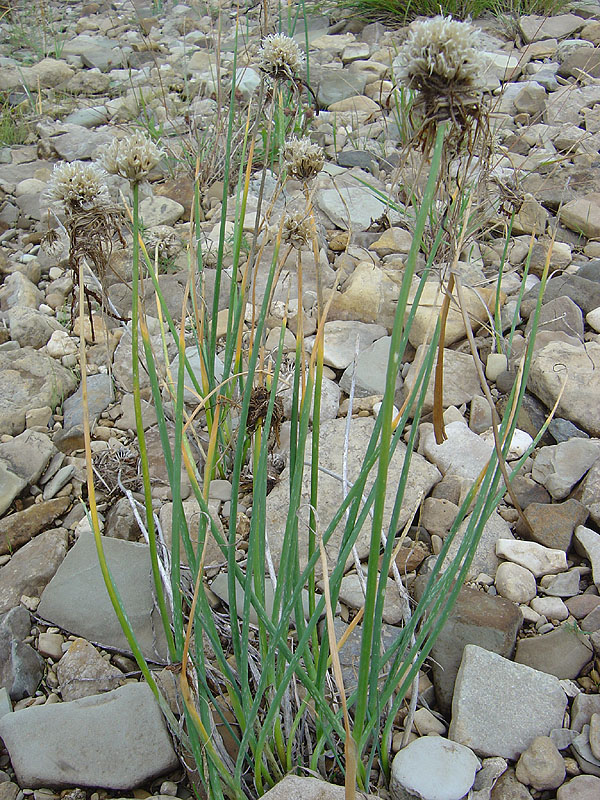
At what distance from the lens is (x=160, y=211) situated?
7.88ft

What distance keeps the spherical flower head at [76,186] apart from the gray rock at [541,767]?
0.90 m

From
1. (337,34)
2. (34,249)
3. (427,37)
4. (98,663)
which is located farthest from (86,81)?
(427,37)

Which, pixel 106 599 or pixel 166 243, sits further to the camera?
pixel 166 243

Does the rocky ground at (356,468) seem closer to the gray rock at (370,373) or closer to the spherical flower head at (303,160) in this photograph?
the gray rock at (370,373)

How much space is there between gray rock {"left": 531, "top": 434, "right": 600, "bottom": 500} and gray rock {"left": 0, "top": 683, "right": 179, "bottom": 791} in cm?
85

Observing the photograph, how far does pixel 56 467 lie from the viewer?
154 cm

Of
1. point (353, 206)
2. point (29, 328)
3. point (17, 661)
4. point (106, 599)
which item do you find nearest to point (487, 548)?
point (106, 599)

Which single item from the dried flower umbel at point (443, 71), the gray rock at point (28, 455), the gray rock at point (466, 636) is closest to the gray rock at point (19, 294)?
the gray rock at point (28, 455)

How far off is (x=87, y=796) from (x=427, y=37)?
3.32 ft

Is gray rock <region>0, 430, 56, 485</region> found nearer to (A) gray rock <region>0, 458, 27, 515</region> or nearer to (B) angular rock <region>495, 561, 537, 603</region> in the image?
(A) gray rock <region>0, 458, 27, 515</region>

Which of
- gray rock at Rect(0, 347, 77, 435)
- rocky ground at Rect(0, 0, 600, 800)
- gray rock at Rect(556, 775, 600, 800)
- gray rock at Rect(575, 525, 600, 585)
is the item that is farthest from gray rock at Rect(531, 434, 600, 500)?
gray rock at Rect(0, 347, 77, 435)

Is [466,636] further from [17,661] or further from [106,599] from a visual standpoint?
[17,661]

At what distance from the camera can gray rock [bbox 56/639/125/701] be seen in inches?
43.8

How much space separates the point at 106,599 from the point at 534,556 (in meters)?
0.75
